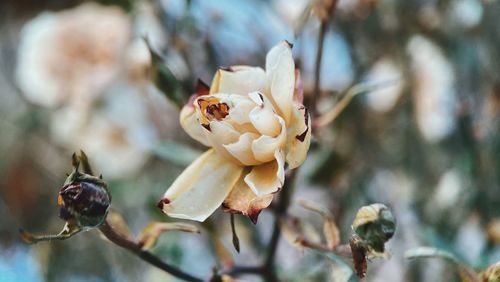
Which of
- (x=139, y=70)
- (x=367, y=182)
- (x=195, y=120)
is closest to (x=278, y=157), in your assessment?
(x=195, y=120)

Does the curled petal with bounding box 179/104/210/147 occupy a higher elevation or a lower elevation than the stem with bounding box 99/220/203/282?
higher

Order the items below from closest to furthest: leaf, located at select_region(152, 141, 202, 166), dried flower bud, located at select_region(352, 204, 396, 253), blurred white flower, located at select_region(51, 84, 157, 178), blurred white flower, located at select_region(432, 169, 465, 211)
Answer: dried flower bud, located at select_region(352, 204, 396, 253) < leaf, located at select_region(152, 141, 202, 166) < blurred white flower, located at select_region(432, 169, 465, 211) < blurred white flower, located at select_region(51, 84, 157, 178)

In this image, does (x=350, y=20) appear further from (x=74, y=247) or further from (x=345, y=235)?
(x=74, y=247)

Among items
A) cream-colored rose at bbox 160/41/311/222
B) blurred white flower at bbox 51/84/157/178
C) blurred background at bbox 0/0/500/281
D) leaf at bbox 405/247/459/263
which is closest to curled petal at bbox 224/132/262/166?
cream-colored rose at bbox 160/41/311/222

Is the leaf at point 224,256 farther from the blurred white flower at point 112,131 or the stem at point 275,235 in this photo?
the blurred white flower at point 112,131

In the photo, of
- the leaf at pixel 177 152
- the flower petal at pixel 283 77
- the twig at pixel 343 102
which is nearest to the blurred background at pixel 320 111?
the leaf at pixel 177 152

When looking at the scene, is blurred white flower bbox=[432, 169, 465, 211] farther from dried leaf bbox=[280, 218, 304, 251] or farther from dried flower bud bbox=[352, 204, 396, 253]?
dried flower bud bbox=[352, 204, 396, 253]

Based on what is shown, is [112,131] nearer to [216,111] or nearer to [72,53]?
[72,53]
